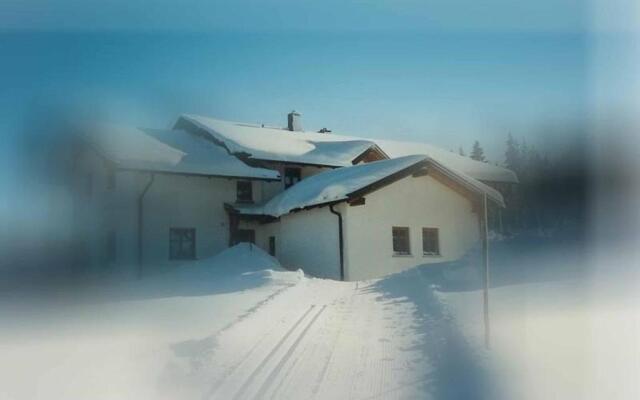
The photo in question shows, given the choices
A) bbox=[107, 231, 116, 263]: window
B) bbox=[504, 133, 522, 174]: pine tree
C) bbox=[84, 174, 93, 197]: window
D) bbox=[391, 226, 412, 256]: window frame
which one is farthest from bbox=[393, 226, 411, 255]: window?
bbox=[84, 174, 93, 197]: window

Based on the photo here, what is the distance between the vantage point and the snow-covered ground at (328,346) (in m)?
2.84

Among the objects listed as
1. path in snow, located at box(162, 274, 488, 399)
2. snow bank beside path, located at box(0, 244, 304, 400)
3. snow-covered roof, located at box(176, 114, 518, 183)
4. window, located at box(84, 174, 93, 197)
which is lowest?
path in snow, located at box(162, 274, 488, 399)

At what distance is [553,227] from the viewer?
496 centimetres

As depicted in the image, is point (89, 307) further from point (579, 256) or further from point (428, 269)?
point (428, 269)

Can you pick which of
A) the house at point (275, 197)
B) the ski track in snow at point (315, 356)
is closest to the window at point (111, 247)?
the house at point (275, 197)

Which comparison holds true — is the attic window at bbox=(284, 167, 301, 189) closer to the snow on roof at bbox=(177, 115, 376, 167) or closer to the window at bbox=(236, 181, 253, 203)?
the snow on roof at bbox=(177, 115, 376, 167)

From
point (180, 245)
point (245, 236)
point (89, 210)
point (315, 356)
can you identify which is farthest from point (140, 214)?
point (315, 356)

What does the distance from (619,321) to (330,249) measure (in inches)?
225

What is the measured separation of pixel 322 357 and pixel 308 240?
6300mm

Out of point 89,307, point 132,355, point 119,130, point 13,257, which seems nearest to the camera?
point 132,355

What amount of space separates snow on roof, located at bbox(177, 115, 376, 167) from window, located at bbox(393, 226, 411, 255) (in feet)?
10.0

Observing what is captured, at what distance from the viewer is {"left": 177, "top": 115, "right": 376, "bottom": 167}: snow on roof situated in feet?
34.7

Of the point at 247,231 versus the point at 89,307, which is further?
the point at 247,231

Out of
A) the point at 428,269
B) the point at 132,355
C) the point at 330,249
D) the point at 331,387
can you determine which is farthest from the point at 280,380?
the point at 330,249
